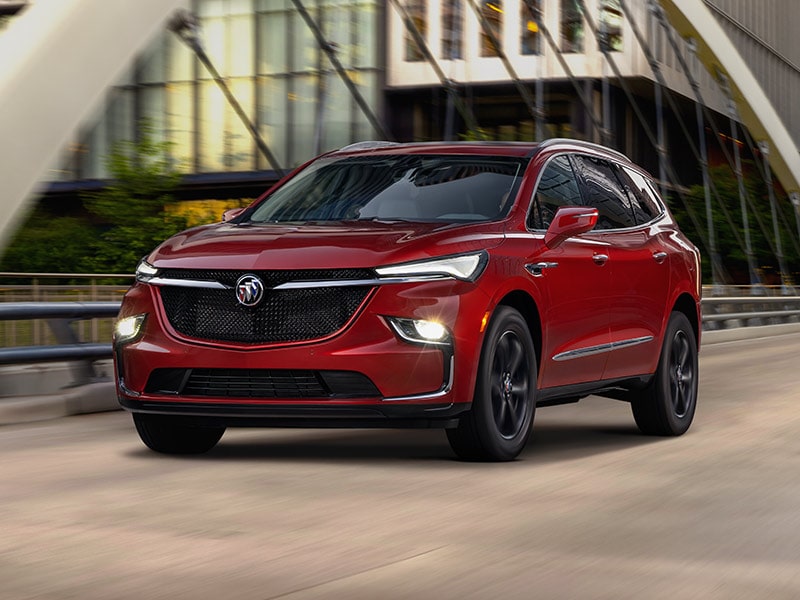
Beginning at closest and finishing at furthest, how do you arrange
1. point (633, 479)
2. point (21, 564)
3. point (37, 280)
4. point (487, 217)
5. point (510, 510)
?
point (21, 564) → point (510, 510) → point (633, 479) → point (487, 217) → point (37, 280)

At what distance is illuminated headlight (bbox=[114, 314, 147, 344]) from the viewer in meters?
8.26

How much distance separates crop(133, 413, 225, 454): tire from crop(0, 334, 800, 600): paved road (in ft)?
0.31

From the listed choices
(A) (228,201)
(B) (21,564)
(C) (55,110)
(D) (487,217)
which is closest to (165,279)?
(D) (487,217)

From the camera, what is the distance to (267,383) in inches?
312

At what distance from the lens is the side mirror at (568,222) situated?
8.84m

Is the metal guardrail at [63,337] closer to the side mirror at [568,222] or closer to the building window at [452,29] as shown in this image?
the side mirror at [568,222]

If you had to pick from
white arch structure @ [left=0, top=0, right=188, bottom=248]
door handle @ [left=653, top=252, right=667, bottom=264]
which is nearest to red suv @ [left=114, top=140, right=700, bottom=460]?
door handle @ [left=653, top=252, right=667, bottom=264]

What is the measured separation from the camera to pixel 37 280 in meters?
30.6

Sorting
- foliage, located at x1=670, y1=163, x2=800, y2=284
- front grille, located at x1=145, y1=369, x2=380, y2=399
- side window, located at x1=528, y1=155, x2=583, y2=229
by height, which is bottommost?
foliage, located at x1=670, y1=163, x2=800, y2=284

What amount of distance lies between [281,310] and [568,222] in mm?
1829

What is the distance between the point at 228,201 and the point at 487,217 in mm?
46333

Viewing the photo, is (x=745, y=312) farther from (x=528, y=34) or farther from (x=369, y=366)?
(x=369, y=366)

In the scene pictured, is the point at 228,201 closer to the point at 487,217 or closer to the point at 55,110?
the point at 55,110

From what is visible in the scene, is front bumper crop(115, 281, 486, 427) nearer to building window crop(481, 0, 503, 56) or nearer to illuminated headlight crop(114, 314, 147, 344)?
illuminated headlight crop(114, 314, 147, 344)
